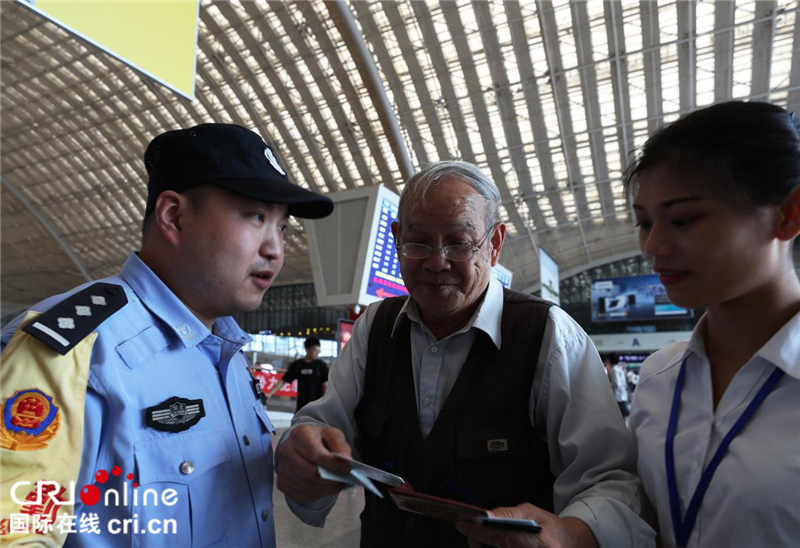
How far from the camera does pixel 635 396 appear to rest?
1.41 m

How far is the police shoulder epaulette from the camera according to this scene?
38.0 inches

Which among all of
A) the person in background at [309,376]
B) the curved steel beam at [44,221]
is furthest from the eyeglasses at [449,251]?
the curved steel beam at [44,221]

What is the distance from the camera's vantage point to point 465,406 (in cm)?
139

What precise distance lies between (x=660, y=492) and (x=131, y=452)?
44.7 inches

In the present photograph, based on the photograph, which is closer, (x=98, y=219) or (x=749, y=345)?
(x=749, y=345)

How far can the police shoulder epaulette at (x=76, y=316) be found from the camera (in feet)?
3.17

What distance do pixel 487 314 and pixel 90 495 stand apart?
1.01 meters

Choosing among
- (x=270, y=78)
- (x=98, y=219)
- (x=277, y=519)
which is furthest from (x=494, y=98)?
(x=98, y=219)

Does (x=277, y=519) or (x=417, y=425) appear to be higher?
(x=417, y=425)

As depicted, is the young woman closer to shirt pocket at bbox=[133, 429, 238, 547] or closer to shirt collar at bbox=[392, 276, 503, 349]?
shirt collar at bbox=[392, 276, 503, 349]

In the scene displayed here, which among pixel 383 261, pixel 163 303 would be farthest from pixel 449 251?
pixel 383 261

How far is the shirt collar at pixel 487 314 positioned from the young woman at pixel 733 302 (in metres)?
0.45

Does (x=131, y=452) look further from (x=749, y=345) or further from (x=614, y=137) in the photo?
(x=614, y=137)

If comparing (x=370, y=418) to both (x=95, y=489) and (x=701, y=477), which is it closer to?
(x=95, y=489)
